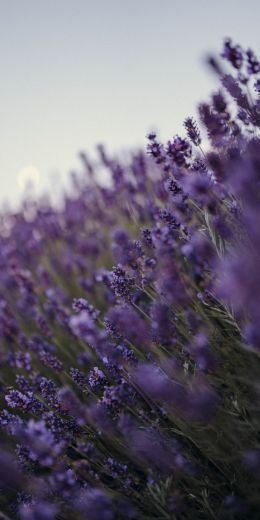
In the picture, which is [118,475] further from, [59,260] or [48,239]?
[48,239]

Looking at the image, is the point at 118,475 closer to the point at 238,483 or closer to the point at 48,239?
the point at 238,483

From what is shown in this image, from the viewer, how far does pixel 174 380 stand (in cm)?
202

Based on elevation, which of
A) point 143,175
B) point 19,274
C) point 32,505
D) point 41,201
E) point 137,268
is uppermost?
point 41,201

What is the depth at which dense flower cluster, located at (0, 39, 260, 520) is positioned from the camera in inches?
61.7

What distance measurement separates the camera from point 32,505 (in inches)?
70.7

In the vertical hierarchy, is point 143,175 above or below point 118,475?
above

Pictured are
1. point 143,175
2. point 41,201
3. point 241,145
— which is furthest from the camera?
point 41,201

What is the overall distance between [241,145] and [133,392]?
121 cm

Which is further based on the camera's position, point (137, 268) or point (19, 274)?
point (19, 274)

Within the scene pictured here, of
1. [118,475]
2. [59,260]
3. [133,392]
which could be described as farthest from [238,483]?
[59,260]

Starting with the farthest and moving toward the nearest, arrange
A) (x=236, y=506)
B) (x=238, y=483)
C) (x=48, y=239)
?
(x=48, y=239) < (x=238, y=483) < (x=236, y=506)

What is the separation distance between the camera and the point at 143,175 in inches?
190

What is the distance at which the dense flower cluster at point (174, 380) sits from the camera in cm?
157

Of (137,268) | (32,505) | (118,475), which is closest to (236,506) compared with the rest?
(118,475)
